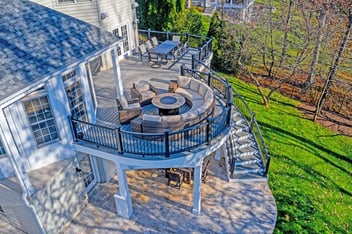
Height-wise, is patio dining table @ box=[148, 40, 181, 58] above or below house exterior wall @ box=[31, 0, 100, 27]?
below

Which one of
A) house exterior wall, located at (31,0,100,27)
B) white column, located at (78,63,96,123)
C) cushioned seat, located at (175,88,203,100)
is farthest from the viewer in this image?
house exterior wall, located at (31,0,100,27)

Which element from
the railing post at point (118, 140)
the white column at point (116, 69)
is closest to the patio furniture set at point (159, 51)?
the white column at point (116, 69)

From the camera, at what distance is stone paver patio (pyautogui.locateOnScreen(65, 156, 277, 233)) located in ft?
33.7

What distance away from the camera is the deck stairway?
12.2 metres

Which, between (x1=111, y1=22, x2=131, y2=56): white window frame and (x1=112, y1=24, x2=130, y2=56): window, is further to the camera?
(x1=112, y1=24, x2=130, y2=56): window

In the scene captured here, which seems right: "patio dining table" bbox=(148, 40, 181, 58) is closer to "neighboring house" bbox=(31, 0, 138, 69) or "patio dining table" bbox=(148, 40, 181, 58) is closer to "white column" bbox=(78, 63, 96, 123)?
"neighboring house" bbox=(31, 0, 138, 69)

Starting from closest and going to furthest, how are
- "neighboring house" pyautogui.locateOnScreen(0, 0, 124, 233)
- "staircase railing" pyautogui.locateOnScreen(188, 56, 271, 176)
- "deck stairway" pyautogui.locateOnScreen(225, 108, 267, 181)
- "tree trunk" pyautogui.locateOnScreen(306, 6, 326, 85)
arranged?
"neighboring house" pyautogui.locateOnScreen(0, 0, 124, 233), "staircase railing" pyautogui.locateOnScreen(188, 56, 271, 176), "deck stairway" pyautogui.locateOnScreen(225, 108, 267, 181), "tree trunk" pyautogui.locateOnScreen(306, 6, 326, 85)

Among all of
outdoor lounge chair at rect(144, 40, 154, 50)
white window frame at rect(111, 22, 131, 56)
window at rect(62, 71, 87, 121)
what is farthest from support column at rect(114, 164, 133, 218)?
outdoor lounge chair at rect(144, 40, 154, 50)

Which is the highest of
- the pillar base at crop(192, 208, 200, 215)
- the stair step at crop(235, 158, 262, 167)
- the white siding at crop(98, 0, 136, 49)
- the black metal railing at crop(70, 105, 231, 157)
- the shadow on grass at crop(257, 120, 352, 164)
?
the white siding at crop(98, 0, 136, 49)

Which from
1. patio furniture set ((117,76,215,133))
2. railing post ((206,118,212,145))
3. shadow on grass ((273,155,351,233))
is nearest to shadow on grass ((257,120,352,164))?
shadow on grass ((273,155,351,233))

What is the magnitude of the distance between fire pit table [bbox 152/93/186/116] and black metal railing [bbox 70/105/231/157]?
1425 millimetres

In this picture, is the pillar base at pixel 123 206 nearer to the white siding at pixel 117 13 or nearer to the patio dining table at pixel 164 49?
the patio dining table at pixel 164 49

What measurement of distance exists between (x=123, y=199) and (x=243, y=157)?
5.75 meters

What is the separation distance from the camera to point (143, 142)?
31.5 feet
